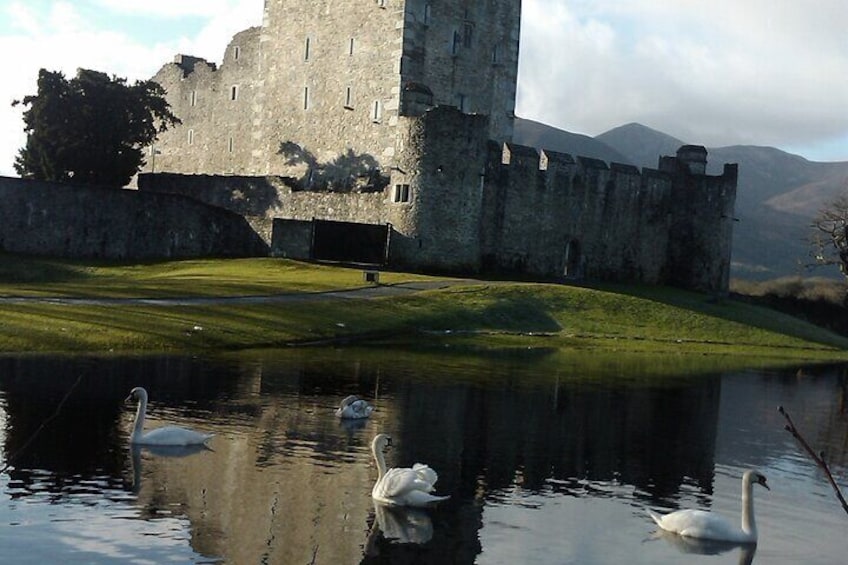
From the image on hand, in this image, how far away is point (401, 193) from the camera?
6203 cm

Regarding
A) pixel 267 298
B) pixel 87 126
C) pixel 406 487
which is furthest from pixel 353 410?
pixel 87 126

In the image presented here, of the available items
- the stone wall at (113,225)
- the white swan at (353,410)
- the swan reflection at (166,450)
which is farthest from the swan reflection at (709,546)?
the stone wall at (113,225)

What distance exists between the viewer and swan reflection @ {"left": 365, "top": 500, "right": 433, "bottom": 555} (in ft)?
54.3

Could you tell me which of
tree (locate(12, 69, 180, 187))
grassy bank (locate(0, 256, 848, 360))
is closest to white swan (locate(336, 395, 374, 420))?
grassy bank (locate(0, 256, 848, 360))

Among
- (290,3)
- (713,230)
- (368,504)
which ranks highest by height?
(290,3)

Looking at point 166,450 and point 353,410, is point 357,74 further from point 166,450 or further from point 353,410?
point 166,450

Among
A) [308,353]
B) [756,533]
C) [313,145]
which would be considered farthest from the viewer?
[313,145]

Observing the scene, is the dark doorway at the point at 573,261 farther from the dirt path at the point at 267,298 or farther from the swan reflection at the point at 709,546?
the swan reflection at the point at 709,546

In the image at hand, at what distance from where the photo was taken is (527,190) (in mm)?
65812

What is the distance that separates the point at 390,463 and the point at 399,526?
4.39 metres

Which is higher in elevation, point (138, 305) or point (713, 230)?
point (713, 230)

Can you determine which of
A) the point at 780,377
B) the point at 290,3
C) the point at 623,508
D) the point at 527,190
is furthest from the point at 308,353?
the point at 290,3

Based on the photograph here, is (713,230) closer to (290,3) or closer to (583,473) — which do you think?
(290,3)

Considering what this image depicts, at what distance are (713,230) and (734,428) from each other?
44.5 metres
